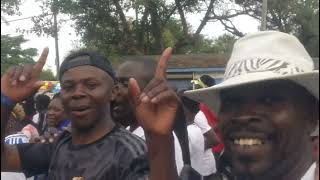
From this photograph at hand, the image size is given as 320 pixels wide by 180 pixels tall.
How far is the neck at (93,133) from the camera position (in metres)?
3.03

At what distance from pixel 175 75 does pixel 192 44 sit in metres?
5.46

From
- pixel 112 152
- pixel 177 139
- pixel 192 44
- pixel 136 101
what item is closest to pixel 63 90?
pixel 112 152

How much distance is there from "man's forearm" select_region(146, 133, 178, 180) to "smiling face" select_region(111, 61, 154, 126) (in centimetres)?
116

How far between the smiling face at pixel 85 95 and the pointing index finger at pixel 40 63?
0.62 metres

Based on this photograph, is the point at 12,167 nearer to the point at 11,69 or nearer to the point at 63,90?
the point at 63,90

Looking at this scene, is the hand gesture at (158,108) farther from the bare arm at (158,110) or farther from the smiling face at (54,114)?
the smiling face at (54,114)

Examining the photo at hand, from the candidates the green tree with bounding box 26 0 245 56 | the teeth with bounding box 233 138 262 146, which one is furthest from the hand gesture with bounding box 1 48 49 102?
the green tree with bounding box 26 0 245 56

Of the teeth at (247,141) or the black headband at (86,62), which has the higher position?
the black headband at (86,62)

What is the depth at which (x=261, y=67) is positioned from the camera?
2148mm

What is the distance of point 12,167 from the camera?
307 cm

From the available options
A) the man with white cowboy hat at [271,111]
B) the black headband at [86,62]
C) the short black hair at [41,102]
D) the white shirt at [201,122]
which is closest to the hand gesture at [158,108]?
the man with white cowboy hat at [271,111]

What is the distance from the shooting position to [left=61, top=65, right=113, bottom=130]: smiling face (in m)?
3.06

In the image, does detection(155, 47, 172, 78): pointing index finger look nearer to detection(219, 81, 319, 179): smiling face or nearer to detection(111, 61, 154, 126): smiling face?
detection(219, 81, 319, 179): smiling face

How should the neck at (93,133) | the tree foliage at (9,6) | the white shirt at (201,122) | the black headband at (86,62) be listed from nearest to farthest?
1. the tree foliage at (9,6)
2. the neck at (93,133)
3. the black headband at (86,62)
4. the white shirt at (201,122)
